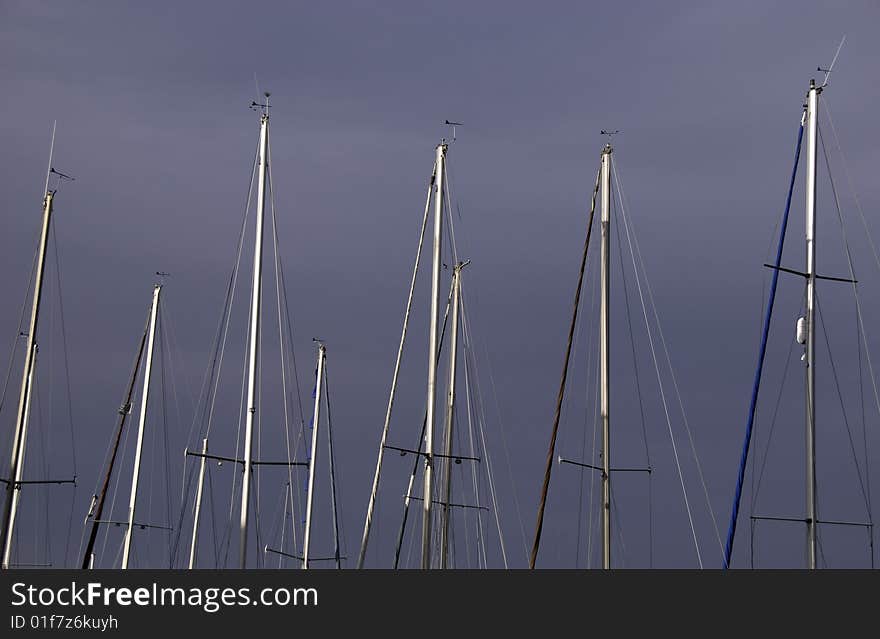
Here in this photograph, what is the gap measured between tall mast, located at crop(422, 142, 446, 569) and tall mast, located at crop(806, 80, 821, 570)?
1019 centimetres

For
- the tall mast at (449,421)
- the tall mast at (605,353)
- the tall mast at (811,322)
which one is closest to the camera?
the tall mast at (811,322)

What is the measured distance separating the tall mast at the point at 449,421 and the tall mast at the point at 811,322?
10834 mm

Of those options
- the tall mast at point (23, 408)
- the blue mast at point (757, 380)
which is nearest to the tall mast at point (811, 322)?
the blue mast at point (757, 380)

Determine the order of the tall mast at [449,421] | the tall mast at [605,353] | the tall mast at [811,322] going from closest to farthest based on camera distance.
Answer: the tall mast at [811,322] → the tall mast at [605,353] → the tall mast at [449,421]

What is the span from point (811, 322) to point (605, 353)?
6.01 meters

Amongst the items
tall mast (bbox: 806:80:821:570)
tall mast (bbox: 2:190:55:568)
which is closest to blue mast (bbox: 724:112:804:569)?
tall mast (bbox: 806:80:821:570)

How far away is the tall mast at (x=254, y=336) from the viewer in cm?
3722

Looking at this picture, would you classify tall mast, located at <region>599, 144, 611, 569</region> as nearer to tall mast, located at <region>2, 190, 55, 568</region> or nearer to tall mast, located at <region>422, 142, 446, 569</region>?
tall mast, located at <region>422, 142, 446, 569</region>

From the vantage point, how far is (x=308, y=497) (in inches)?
2266

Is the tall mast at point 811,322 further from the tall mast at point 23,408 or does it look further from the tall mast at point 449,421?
the tall mast at point 23,408
